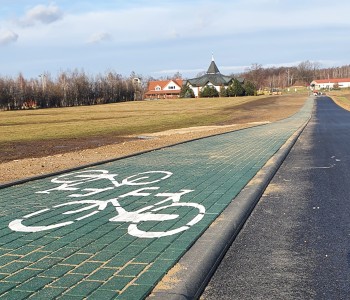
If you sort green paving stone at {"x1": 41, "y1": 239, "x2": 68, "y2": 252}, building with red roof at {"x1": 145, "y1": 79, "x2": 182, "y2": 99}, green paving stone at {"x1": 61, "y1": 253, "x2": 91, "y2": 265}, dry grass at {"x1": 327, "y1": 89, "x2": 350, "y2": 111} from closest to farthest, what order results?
green paving stone at {"x1": 61, "y1": 253, "x2": 91, "y2": 265} → green paving stone at {"x1": 41, "y1": 239, "x2": 68, "y2": 252} → dry grass at {"x1": 327, "y1": 89, "x2": 350, "y2": 111} → building with red roof at {"x1": 145, "y1": 79, "x2": 182, "y2": 99}

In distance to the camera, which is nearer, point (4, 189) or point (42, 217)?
point (42, 217)

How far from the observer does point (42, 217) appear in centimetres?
702

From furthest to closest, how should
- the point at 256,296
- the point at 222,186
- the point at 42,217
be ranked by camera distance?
the point at 222,186
the point at 42,217
the point at 256,296

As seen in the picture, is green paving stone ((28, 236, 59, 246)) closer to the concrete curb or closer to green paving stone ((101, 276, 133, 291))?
green paving stone ((101, 276, 133, 291))

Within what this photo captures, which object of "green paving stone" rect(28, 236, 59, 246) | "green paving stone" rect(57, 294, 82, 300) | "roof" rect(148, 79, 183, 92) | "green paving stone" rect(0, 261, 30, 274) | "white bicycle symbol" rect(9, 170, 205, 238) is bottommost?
"white bicycle symbol" rect(9, 170, 205, 238)

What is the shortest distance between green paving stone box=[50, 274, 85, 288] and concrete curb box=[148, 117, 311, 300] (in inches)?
29.0

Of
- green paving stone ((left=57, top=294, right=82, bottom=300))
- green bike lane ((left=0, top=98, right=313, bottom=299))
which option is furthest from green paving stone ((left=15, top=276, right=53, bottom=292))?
green paving stone ((left=57, top=294, right=82, bottom=300))

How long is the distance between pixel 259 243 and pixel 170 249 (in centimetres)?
113

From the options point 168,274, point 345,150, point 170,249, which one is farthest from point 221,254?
point 345,150

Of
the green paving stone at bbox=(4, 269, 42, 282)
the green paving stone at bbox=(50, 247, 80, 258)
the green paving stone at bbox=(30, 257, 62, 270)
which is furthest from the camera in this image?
the green paving stone at bbox=(50, 247, 80, 258)

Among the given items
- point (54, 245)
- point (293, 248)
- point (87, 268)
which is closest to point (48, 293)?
point (87, 268)

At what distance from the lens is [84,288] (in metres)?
4.25

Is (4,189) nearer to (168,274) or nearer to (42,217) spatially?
(42,217)

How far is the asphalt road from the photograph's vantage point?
437cm
